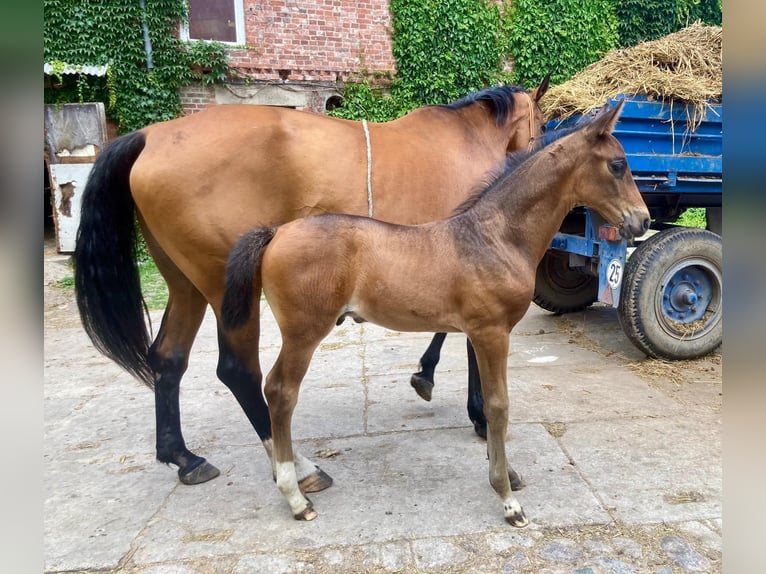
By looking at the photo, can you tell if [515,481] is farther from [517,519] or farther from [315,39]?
[315,39]

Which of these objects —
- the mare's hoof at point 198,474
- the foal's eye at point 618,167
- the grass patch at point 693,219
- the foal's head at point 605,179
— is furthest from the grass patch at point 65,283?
the grass patch at point 693,219

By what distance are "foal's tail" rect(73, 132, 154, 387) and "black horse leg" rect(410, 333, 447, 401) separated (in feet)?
5.79

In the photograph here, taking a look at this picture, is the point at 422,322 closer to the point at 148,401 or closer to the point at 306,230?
the point at 306,230

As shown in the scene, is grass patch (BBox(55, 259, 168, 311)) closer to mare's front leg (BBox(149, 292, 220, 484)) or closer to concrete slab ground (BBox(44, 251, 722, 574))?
concrete slab ground (BBox(44, 251, 722, 574))

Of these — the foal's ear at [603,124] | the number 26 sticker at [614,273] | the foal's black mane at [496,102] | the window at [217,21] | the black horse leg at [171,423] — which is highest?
the window at [217,21]

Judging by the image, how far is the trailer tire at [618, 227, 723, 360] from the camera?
→ 4004 millimetres

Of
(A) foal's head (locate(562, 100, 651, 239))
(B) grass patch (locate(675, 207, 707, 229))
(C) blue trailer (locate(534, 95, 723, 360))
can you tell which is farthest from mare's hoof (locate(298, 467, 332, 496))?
(B) grass patch (locate(675, 207, 707, 229))

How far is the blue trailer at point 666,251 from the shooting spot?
399cm

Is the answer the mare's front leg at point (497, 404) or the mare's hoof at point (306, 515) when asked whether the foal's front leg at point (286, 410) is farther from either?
the mare's front leg at point (497, 404)

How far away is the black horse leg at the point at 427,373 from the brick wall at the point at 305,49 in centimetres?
695

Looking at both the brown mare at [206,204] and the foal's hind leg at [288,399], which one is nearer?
the foal's hind leg at [288,399]

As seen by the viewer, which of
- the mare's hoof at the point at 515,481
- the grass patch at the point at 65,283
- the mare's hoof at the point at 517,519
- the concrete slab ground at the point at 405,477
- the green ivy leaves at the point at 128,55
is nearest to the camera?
the concrete slab ground at the point at 405,477

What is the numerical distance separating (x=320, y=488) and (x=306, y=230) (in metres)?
1.31

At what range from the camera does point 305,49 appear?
356 inches
